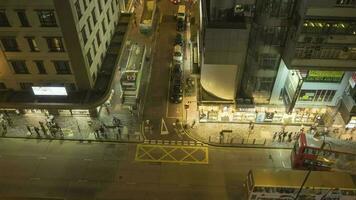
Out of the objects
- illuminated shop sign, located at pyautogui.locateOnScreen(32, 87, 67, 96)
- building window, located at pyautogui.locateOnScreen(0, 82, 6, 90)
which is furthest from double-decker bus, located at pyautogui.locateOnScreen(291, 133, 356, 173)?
building window, located at pyautogui.locateOnScreen(0, 82, 6, 90)

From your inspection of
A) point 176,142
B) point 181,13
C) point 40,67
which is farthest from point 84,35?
point 181,13

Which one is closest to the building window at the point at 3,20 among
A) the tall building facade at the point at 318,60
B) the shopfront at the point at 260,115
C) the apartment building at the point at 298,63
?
the shopfront at the point at 260,115

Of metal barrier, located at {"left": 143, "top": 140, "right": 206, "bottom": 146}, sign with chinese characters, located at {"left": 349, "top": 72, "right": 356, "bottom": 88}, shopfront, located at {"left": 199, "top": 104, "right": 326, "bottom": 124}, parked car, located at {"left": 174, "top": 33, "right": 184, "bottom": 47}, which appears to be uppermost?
sign with chinese characters, located at {"left": 349, "top": 72, "right": 356, "bottom": 88}

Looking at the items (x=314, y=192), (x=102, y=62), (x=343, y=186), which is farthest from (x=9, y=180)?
(x=343, y=186)

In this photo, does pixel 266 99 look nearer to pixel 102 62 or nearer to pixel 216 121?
pixel 216 121

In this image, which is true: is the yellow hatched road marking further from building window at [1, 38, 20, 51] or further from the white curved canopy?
building window at [1, 38, 20, 51]
